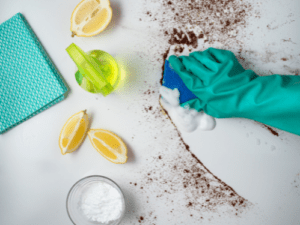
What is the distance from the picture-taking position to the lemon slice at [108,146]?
66 cm

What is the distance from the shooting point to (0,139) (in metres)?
0.73

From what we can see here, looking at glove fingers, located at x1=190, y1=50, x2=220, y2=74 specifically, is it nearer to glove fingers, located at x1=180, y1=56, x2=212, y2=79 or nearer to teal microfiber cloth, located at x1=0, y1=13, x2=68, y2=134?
glove fingers, located at x1=180, y1=56, x2=212, y2=79

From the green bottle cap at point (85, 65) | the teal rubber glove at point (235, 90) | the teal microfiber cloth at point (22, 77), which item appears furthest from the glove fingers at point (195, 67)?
the teal microfiber cloth at point (22, 77)

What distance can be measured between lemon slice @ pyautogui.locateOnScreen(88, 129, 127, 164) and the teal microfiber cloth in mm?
170

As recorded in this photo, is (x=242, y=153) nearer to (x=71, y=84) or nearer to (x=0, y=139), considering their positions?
(x=71, y=84)

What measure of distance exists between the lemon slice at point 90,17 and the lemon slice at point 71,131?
9.6 inches

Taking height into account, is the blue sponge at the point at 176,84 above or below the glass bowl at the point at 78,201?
above

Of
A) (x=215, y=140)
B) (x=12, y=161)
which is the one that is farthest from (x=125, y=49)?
(x=12, y=161)

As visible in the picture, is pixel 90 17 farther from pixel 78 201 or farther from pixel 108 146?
pixel 78 201

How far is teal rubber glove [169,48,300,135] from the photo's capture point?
587 mm

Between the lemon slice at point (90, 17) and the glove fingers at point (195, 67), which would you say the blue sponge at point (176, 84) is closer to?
the glove fingers at point (195, 67)

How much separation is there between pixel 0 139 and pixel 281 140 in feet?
3.00

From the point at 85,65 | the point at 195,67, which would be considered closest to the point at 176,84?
the point at 195,67

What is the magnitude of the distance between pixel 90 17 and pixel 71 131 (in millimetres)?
347
